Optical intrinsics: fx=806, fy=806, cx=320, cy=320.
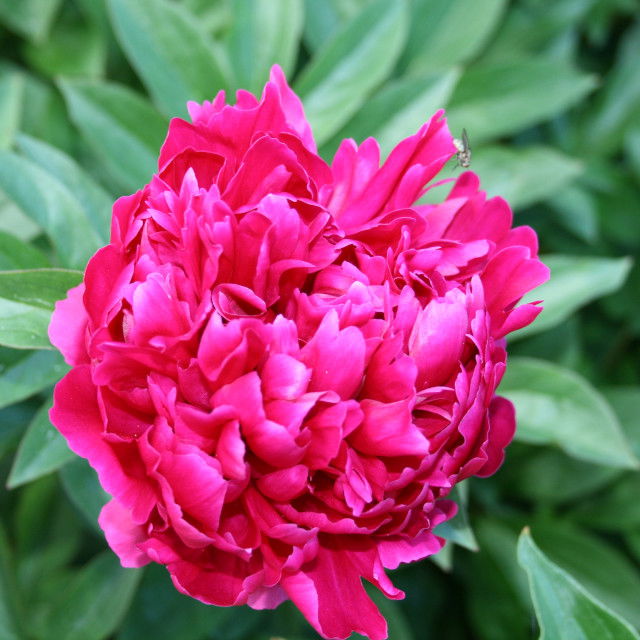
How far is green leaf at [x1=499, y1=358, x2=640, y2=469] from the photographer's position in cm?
115

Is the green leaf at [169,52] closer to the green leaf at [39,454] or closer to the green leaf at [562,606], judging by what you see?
the green leaf at [39,454]

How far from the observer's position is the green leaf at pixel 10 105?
1266mm

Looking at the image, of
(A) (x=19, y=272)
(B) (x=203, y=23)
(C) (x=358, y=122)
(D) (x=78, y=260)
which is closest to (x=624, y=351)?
(C) (x=358, y=122)

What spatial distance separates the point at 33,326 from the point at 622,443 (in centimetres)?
81

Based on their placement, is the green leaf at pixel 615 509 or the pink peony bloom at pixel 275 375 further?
the green leaf at pixel 615 509

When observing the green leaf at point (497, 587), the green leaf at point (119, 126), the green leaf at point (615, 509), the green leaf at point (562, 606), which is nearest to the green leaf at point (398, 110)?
the green leaf at point (119, 126)

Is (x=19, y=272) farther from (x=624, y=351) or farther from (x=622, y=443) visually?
(x=624, y=351)

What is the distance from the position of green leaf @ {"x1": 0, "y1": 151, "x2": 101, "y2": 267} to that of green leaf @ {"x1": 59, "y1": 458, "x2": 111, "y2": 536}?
0.26 meters

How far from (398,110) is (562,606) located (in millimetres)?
747

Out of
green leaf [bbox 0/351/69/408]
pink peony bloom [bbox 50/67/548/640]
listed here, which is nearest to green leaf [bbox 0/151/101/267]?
green leaf [bbox 0/351/69/408]

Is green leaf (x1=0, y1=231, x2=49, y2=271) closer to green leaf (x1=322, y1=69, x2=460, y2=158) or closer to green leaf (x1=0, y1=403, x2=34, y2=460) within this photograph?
green leaf (x1=0, y1=403, x2=34, y2=460)

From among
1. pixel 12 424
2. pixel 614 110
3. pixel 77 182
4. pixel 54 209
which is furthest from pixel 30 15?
pixel 614 110

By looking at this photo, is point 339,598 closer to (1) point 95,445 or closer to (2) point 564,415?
(1) point 95,445

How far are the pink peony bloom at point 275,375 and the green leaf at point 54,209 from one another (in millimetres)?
227
